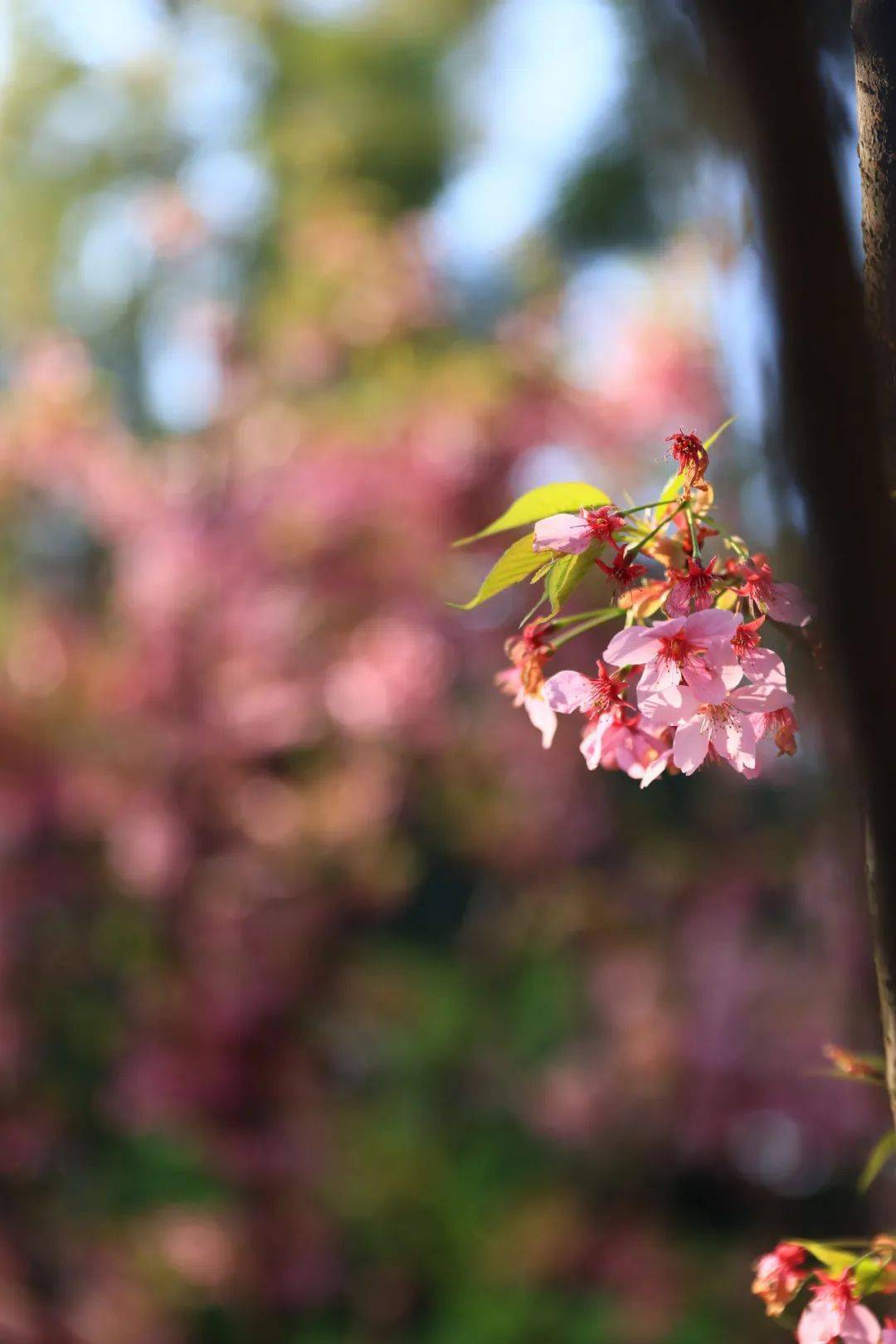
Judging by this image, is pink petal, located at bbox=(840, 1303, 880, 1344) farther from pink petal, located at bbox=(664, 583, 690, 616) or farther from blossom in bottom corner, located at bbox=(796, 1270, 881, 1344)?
pink petal, located at bbox=(664, 583, 690, 616)

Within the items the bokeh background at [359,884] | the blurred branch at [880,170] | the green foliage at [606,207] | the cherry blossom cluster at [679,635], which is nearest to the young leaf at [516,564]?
the cherry blossom cluster at [679,635]

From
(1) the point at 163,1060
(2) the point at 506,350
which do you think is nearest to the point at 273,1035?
(1) the point at 163,1060

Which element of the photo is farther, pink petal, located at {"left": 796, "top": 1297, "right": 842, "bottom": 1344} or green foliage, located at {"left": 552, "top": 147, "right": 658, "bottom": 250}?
green foliage, located at {"left": 552, "top": 147, "right": 658, "bottom": 250}

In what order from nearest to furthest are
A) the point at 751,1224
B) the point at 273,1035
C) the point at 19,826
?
1. the point at 19,826
2. the point at 273,1035
3. the point at 751,1224

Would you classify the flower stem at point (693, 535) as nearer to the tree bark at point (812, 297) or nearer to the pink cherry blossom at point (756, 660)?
Result: the pink cherry blossom at point (756, 660)

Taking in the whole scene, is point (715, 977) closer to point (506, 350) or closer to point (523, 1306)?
point (523, 1306)

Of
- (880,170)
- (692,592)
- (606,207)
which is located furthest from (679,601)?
(606,207)

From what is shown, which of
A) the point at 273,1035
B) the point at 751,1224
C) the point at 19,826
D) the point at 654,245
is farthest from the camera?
the point at 654,245

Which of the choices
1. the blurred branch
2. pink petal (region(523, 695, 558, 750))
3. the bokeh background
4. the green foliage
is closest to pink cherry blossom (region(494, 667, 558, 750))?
pink petal (region(523, 695, 558, 750))
